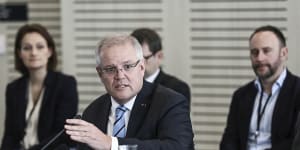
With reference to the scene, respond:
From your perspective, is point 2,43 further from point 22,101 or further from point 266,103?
point 266,103

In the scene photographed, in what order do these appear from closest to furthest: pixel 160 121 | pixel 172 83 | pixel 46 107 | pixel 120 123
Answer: pixel 160 121, pixel 120 123, pixel 172 83, pixel 46 107

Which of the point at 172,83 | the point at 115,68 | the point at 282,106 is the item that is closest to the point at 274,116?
the point at 282,106

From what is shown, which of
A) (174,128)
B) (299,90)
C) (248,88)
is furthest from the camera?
(248,88)

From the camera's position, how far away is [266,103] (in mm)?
4605

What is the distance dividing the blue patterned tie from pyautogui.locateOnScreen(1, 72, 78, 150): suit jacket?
189cm

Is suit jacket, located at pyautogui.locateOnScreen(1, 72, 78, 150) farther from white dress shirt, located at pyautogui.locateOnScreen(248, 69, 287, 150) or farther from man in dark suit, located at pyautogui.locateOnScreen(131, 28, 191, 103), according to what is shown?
white dress shirt, located at pyautogui.locateOnScreen(248, 69, 287, 150)

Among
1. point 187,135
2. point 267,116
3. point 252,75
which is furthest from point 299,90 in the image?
point 187,135

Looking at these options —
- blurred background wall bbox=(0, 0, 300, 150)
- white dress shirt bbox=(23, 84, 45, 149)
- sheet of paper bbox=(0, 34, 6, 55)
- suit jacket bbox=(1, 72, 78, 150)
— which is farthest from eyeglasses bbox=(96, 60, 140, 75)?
sheet of paper bbox=(0, 34, 6, 55)

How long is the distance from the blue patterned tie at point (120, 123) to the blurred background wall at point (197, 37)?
2680 millimetres

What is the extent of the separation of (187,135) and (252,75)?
9.16 ft

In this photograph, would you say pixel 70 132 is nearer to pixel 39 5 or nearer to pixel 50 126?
pixel 50 126

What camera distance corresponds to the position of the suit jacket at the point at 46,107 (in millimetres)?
5051

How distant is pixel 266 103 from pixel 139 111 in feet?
5.60

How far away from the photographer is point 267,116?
4.58 metres
